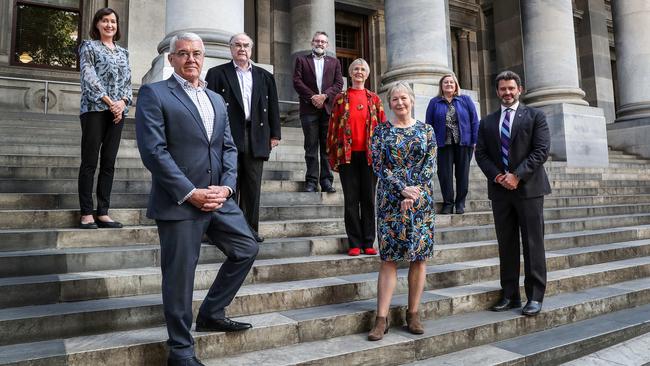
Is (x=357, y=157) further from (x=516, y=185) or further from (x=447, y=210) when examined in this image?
(x=447, y=210)

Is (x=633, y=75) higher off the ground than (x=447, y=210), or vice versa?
(x=633, y=75)

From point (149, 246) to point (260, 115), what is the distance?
1.58 meters

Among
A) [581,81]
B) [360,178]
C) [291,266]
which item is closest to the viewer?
[291,266]

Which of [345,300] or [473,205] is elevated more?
[473,205]

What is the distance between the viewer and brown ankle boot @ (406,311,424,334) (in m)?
3.48

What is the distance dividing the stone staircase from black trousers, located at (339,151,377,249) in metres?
0.25

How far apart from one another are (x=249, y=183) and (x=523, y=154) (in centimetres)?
242

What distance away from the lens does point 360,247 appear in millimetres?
4863

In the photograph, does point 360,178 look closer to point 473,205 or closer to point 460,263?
point 460,263

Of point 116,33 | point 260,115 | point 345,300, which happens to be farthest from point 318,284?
point 116,33

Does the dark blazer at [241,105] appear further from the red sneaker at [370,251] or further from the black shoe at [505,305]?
the black shoe at [505,305]

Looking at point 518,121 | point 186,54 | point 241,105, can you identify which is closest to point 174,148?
point 186,54

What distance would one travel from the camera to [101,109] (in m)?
4.41

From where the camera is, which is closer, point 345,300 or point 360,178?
point 345,300
